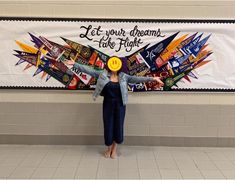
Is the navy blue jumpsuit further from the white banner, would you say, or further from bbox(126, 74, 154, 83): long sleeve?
the white banner

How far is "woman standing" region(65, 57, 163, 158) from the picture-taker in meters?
4.10

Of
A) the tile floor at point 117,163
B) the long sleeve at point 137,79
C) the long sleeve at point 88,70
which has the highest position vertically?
the long sleeve at point 88,70

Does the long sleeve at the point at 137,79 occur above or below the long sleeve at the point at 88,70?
below

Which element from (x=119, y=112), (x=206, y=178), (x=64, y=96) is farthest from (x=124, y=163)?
(x=64, y=96)

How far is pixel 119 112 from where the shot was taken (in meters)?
4.15

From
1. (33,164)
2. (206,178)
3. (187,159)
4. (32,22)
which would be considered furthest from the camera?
(32,22)

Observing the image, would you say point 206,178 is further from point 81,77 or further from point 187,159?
point 81,77

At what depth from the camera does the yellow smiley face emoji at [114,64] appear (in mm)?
4152

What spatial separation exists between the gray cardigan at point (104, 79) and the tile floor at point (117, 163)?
826 mm

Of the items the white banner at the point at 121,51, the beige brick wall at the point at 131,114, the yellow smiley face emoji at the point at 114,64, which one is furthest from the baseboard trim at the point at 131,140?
the yellow smiley face emoji at the point at 114,64

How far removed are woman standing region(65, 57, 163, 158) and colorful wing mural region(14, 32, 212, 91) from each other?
1.01 feet

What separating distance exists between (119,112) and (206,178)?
1367 mm

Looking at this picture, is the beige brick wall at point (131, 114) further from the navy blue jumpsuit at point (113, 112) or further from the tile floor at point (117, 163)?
the navy blue jumpsuit at point (113, 112)

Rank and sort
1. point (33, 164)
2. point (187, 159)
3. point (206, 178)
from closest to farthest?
point (206, 178) → point (33, 164) → point (187, 159)
